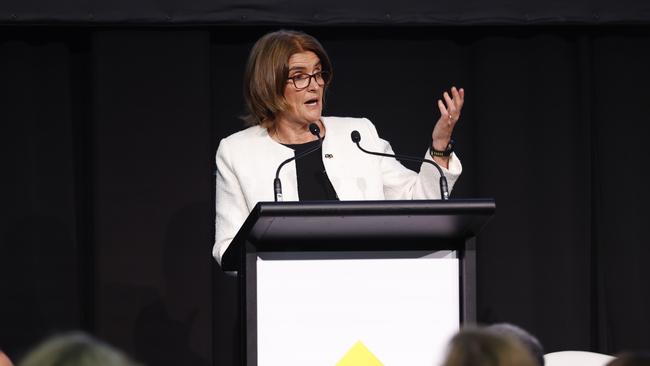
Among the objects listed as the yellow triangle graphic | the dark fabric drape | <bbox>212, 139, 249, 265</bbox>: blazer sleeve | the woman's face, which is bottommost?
the yellow triangle graphic

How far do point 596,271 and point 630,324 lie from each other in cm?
31

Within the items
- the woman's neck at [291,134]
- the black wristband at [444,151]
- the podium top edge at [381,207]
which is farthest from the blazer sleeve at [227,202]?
the podium top edge at [381,207]

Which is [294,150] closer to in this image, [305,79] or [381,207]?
[305,79]

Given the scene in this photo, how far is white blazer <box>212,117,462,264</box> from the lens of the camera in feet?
12.0

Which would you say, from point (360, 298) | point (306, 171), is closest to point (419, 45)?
point (306, 171)

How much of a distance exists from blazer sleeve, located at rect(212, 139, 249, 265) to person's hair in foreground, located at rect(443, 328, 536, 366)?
6.24 ft

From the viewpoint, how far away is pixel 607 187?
17.4 ft

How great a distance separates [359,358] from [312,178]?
86cm

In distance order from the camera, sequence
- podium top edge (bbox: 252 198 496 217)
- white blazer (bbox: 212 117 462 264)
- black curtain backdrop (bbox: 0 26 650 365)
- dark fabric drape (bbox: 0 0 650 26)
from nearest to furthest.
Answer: podium top edge (bbox: 252 198 496 217)
white blazer (bbox: 212 117 462 264)
dark fabric drape (bbox: 0 0 650 26)
black curtain backdrop (bbox: 0 26 650 365)

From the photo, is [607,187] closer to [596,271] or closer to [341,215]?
[596,271]

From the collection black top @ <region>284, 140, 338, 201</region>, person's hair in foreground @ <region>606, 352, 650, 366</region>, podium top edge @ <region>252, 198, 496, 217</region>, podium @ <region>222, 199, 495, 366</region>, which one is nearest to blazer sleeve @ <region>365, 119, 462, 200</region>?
black top @ <region>284, 140, 338, 201</region>

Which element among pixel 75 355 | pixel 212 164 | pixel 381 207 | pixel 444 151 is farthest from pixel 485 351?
pixel 212 164

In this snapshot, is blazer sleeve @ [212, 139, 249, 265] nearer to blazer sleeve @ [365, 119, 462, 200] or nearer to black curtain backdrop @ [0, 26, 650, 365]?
blazer sleeve @ [365, 119, 462, 200]

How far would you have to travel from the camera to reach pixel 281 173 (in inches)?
146
